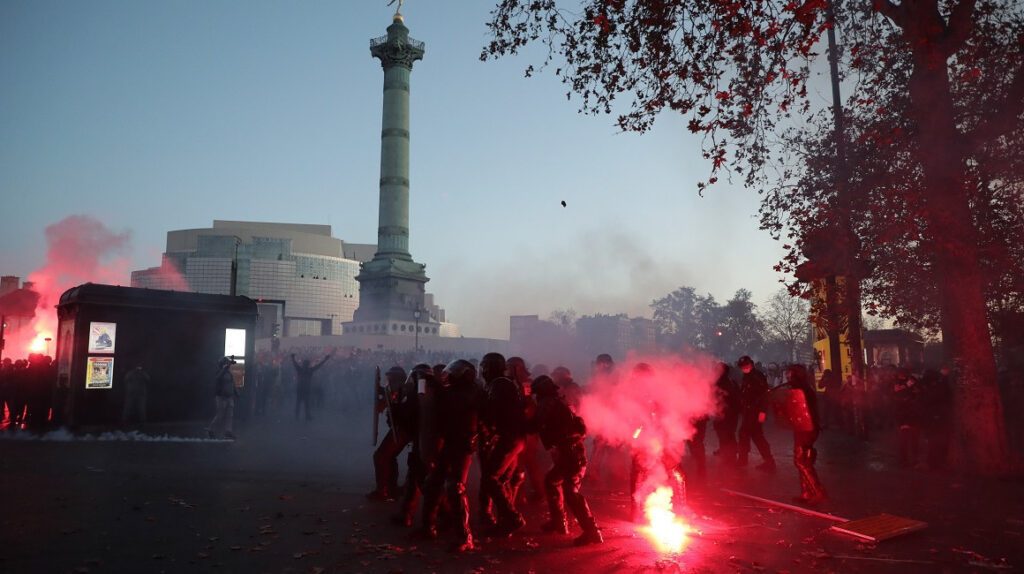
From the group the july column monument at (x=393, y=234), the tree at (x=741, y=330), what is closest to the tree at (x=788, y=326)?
the tree at (x=741, y=330)

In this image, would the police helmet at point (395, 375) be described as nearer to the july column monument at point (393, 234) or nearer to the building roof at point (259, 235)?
the july column monument at point (393, 234)

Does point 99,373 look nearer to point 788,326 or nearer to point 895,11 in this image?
point 895,11

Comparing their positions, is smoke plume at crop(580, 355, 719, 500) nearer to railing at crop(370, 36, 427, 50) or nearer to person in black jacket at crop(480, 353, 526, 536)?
person in black jacket at crop(480, 353, 526, 536)

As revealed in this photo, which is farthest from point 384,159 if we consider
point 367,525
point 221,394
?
point 367,525

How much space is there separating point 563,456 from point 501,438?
2.37ft

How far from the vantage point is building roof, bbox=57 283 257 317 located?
15711mm

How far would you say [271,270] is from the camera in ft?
353

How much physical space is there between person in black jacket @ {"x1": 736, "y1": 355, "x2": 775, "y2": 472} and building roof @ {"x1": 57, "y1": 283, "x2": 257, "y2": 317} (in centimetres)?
1404

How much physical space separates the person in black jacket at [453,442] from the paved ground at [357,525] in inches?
17.1

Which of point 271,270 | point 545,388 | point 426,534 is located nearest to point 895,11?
point 545,388

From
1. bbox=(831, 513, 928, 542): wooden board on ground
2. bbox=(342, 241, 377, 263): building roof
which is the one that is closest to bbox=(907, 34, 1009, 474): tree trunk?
bbox=(831, 513, 928, 542): wooden board on ground

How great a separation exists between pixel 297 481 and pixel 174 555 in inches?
149

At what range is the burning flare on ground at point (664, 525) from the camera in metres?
6.43

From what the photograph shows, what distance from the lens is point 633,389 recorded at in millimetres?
8406
